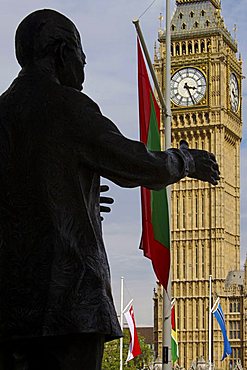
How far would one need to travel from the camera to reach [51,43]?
345cm

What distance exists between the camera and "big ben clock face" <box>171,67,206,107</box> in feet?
253

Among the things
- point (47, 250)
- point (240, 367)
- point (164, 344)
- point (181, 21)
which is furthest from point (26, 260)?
point (181, 21)

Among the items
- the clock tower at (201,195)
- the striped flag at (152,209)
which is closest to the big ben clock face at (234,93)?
the clock tower at (201,195)

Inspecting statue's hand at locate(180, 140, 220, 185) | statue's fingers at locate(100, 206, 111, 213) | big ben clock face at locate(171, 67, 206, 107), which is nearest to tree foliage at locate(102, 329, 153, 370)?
big ben clock face at locate(171, 67, 206, 107)

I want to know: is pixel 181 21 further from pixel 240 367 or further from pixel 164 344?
pixel 164 344

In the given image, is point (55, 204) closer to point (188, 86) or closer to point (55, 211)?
point (55, 211)

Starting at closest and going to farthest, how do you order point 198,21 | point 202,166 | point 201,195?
point 202,166, point 201,195, point 198,21

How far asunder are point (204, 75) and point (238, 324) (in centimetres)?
1786

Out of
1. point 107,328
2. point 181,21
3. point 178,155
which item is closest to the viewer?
point 107,328

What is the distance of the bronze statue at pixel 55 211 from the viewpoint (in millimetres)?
3203

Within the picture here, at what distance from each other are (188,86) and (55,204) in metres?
74.2

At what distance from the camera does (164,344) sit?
17172 millimetres

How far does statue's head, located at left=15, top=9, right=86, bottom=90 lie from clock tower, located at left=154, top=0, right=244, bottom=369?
237 ft

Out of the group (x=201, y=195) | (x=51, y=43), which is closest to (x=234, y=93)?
(x=201, y=195)
